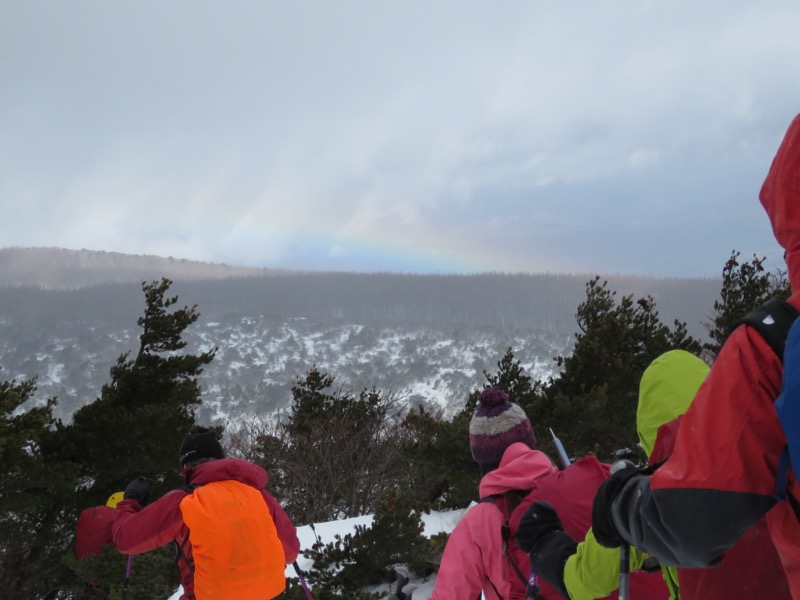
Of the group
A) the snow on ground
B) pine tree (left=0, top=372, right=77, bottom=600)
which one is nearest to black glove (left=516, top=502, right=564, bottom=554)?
the snow on ground

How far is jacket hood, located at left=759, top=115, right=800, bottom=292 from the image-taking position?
1009 mm

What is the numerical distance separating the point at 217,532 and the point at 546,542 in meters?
2.04

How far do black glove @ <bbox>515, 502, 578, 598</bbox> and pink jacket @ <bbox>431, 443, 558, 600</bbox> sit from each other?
399 mm

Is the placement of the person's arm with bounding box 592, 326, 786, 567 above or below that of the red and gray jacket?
above

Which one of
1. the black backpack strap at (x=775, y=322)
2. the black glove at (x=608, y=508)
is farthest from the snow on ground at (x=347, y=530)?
the black backpack strap at (x=775, y=322)

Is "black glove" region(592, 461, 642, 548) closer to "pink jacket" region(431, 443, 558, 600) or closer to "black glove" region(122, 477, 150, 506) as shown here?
"pink jacket" region(431, 443, 558, 600)

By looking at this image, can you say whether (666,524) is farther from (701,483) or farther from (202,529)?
(202,529)

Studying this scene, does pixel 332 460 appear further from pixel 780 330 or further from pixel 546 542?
pixel 780 330

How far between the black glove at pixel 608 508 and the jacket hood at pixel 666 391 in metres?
0.61

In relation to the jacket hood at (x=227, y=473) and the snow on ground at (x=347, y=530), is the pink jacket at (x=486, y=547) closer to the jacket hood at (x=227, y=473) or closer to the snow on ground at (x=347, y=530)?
the jacket hood at (x=227, y=473)

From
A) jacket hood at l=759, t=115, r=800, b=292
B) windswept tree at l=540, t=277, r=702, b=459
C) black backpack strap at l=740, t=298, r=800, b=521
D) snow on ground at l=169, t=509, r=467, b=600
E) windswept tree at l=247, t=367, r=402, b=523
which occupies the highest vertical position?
jacket hood at l=759, t=115, r=800, b=292

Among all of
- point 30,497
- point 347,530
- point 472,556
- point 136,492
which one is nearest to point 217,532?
point 136,492

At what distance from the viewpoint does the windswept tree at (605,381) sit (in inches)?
434

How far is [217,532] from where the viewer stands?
124 inches
